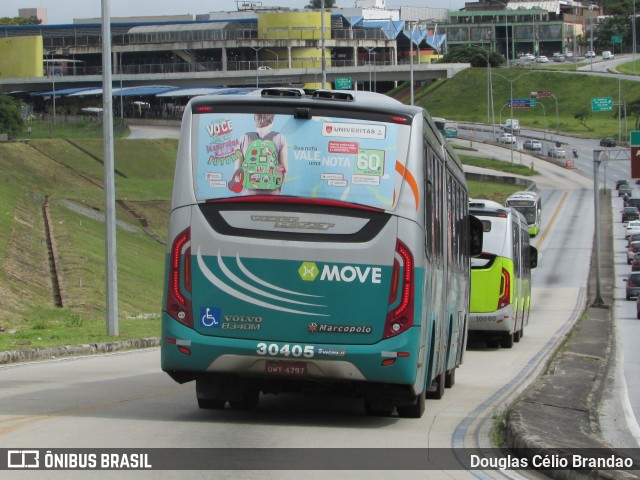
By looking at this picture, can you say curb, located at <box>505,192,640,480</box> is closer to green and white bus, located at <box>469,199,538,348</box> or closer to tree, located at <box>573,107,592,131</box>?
green and white bus, located at <box>469,199,538,348</box>

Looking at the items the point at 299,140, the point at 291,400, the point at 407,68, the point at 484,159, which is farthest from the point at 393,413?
the point at 407,68

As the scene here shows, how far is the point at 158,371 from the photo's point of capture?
62.6 ft

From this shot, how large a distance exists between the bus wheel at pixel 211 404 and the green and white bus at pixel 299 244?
0.89m

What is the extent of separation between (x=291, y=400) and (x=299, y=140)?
4.28 metres

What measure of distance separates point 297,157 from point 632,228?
78008mm

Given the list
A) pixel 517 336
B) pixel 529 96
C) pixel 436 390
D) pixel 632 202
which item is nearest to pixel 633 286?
pixel 517 336

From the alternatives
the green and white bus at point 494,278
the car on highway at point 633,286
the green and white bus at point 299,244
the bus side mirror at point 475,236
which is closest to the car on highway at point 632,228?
the car on highway at point 633,286

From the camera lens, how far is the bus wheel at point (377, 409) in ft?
43.3

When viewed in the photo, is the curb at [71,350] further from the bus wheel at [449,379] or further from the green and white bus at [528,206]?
the green and white bus at [528,206]

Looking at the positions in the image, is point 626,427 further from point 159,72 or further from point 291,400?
point 159,72

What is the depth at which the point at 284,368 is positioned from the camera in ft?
39.6

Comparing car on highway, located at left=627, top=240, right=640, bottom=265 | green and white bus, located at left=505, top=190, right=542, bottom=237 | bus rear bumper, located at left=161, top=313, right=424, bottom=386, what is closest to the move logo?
bus rear bumper, located at left=161, top=313, right=424, bottom=386

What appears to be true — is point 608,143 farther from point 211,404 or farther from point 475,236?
point 211,404

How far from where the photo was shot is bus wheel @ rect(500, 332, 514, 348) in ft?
98.2
